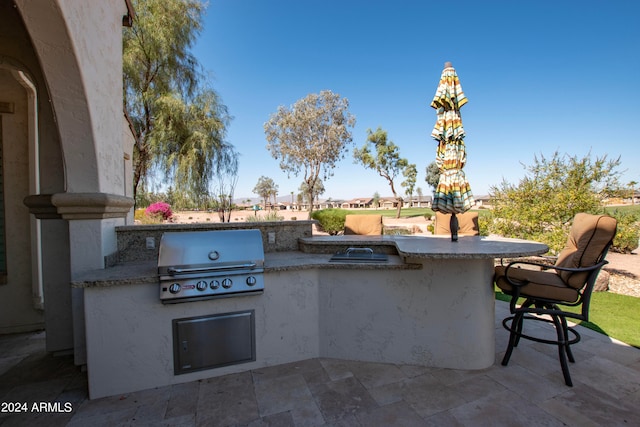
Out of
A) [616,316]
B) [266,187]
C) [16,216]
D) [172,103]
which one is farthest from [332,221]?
[266,187]

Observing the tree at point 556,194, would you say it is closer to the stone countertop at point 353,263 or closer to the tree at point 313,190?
the stone countertop at point 353,263

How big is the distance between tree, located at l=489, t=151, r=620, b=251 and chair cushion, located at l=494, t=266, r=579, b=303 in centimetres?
409

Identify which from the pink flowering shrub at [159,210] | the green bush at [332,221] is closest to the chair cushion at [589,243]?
the green bush at [332,221]

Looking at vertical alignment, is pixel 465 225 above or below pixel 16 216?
below

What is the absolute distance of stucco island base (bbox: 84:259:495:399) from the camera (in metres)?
1.86

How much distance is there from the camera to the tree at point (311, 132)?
16.3m

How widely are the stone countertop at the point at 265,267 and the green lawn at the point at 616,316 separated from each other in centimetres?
247

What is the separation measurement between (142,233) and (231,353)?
145 cm

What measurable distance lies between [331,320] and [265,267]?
30.4 inches

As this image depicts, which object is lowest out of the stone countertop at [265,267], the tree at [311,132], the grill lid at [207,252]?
the stone countertop at [265,267]

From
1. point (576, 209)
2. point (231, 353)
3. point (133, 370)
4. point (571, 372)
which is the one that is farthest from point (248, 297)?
point (576, 209)

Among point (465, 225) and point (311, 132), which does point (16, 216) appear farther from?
point (311, 132)

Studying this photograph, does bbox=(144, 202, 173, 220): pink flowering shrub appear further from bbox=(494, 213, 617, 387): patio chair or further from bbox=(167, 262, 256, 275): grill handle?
bbox=(494, 213, 617, 387): patio chair

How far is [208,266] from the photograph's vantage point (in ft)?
6.40
